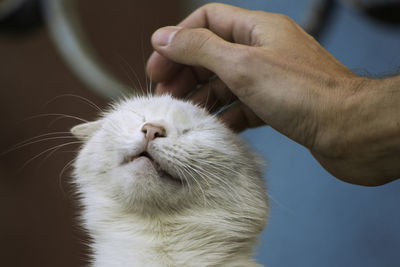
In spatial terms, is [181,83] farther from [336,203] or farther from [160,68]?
[336,203]

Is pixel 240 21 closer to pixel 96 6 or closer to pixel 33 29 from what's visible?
pixel 96 6

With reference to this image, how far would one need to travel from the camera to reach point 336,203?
1244mm

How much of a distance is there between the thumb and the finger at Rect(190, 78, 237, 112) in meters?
0.22

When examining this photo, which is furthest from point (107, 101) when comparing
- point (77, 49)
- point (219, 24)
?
point (219, 24)

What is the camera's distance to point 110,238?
71 cm

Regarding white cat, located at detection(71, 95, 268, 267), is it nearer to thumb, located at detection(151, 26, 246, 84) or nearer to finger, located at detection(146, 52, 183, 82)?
thumb, located at detection(151, 26, 246, 84)

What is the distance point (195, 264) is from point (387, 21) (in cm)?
101

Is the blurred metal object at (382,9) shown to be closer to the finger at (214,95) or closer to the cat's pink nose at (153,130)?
the finger at (214,95)

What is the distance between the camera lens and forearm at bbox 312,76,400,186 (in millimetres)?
606

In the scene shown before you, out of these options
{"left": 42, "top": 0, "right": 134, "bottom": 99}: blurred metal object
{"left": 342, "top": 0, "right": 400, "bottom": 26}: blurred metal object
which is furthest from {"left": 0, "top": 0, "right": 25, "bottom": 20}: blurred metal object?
{"left": 342, "top": 0, "right": 400, "bottom": 26}: blurred metal object

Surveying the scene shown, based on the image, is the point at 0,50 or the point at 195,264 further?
the point at 0,50

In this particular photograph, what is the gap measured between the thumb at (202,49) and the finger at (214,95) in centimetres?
22

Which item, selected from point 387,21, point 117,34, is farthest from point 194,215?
point 117,34

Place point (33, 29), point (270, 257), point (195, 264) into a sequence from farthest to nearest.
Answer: point (33, 29)
point (270, 257)
point (195, 264)
